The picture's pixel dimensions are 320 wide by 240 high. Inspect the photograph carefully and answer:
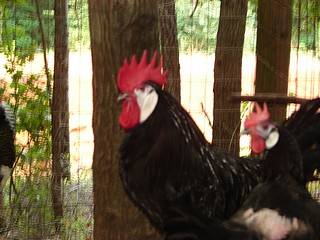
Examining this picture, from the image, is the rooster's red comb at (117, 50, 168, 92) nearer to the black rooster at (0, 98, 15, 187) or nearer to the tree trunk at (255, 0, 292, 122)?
the tree trunk at (255, 0, 292, 122)

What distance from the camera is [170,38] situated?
5.55 meters

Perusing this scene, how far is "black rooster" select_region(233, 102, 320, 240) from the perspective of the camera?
9.98 feet

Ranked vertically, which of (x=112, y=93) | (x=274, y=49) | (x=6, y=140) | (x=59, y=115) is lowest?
(x=6, y=140)

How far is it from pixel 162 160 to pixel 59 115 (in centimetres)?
263

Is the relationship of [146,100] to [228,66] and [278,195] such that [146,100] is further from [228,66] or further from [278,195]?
[228,66]

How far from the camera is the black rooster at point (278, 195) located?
3041mm

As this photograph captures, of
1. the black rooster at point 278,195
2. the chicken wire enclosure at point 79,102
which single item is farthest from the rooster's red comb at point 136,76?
the chicken wire enclosure at point 79,102

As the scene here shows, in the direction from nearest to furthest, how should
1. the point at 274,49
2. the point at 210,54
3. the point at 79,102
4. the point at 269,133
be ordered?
the point at 269,133, the point at 274,49, the point at 79,102, the point at 210,54

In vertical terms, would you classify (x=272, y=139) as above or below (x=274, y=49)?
below

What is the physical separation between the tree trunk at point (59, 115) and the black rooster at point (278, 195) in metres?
2.74

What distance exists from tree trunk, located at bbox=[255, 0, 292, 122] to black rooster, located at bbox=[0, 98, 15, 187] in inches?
90.6

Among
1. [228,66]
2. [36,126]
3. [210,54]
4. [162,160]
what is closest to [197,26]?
[210,54]

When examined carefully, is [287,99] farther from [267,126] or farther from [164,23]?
[164,23]

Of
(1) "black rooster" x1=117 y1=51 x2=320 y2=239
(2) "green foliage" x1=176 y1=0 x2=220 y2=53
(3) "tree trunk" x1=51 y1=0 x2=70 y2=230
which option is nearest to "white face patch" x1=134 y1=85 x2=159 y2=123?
(1) "black rooster" x1=117 y1=51 x2=320 y2=239
